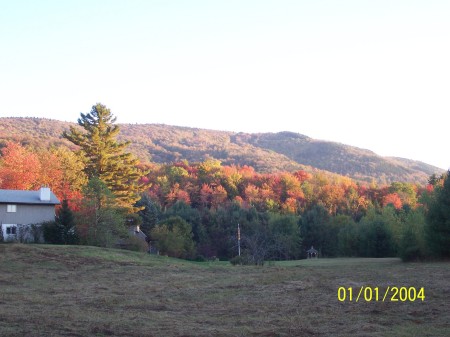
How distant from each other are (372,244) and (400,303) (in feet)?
131

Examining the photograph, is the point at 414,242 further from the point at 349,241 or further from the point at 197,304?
the point at 197,304

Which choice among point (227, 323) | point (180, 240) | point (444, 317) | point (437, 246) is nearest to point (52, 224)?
point (180, 240)

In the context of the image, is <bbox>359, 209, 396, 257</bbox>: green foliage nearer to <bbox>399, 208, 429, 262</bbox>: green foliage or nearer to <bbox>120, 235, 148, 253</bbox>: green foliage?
<bbox>399, 208, 429, 262</bbox>: green foliage

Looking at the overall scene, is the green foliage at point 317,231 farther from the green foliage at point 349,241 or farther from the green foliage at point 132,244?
the green foliage at point 132,244

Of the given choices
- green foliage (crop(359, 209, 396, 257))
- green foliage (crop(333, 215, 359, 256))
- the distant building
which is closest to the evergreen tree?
the distant building

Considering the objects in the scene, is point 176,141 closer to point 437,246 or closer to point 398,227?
point 398,227

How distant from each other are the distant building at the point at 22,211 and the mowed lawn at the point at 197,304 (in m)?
10.9

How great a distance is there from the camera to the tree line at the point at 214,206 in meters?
42.4

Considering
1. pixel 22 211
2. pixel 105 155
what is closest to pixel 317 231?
pixel 105 155

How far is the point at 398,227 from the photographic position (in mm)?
52281

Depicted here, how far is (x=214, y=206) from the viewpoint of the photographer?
84312 millimetres
